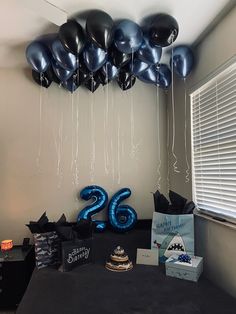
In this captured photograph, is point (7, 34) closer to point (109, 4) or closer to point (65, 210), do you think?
point (109, 4)

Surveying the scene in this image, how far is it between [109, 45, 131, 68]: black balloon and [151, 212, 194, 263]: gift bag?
3.92 ft

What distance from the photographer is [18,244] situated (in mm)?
2463

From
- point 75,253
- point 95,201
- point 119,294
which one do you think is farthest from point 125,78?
point 119,294

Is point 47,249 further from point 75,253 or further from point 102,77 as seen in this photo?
point 102,77

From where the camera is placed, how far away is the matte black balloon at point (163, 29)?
1.58 m

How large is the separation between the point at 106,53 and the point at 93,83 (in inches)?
21.3

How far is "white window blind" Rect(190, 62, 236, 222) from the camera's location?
1646 mm

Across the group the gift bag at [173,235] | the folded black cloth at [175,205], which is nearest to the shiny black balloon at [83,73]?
the folded black cloth at [175,205]

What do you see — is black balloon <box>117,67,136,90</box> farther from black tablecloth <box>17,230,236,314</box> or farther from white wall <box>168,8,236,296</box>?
black tablecloth <box>17,230,236,314</box>

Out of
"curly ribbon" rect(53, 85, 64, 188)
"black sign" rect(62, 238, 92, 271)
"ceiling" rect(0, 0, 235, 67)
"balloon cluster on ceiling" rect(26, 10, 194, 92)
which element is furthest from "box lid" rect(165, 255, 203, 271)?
"ceiling" rect(0, 0, 235, 67)

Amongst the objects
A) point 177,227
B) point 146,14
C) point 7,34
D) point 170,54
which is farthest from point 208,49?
point 7,34

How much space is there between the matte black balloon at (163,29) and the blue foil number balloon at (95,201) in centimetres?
140

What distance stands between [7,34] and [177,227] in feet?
6.22

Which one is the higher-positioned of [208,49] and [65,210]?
[208,49]
